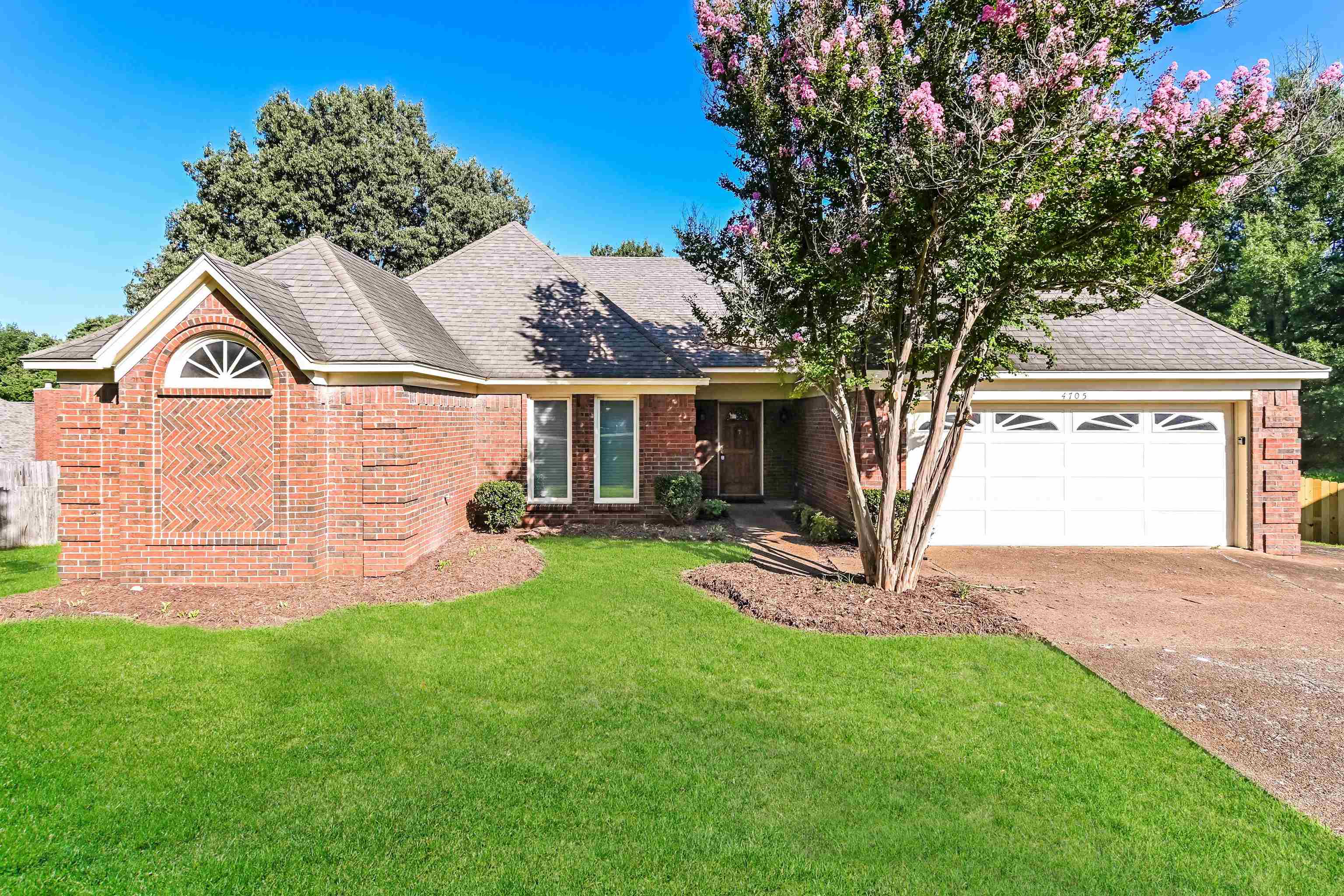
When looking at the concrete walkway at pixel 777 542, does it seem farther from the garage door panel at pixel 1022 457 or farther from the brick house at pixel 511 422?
the garage door panel at pixel 1022 457

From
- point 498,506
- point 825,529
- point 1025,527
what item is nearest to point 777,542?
point 825,529

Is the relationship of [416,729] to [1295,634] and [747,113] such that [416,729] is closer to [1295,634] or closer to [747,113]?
[747,113]

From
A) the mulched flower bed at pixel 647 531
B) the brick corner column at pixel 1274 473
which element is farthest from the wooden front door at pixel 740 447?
the brick corner column at pixel 1274 473

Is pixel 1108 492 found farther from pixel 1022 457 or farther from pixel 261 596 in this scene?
pixel 261 596

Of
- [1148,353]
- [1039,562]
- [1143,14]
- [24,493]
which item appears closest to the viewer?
[1143,14]

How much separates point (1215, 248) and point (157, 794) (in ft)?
36.9

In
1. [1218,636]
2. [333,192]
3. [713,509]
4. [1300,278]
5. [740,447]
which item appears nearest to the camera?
[1218,636]

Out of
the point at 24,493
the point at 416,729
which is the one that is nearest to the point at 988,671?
the point at 416,729

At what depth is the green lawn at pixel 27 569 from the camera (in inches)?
338

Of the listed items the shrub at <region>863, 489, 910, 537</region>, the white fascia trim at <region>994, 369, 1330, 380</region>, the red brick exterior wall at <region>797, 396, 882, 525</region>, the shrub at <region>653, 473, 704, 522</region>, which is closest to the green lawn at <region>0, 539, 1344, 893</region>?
the shrub at <region>863, 489, 910, 537</region>

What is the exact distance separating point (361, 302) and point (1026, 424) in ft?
36.8

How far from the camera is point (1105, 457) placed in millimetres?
11156

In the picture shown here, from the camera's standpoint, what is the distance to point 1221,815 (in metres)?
3.66

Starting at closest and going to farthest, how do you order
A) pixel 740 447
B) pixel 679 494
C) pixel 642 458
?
1. pixel 679 494
2. pixel 642 458
3. pixel 740 447
